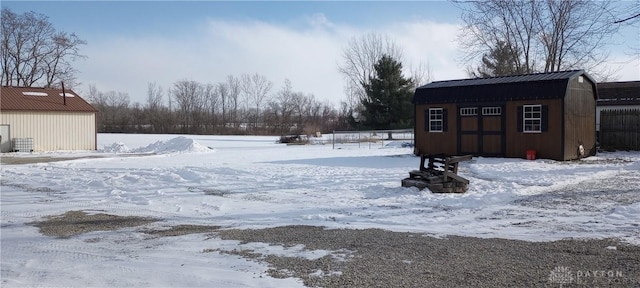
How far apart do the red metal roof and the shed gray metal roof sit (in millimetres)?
22476

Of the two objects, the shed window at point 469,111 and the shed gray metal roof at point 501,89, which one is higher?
the shed gray metal roof at point 501,89

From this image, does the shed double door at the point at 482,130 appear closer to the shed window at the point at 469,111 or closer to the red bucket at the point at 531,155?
the shed window at the point at 469,111

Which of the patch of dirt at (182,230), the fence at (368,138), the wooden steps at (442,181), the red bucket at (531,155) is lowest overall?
the patch of dirt at (182,230)

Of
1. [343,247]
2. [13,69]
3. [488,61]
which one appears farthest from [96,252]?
[13,69]

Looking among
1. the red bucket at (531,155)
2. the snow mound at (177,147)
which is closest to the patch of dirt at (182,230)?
the red bucket at (531,155)

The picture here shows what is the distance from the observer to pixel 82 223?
905 centimetres

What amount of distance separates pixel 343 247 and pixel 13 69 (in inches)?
2178

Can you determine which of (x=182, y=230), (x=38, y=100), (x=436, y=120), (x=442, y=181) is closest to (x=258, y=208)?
(x=182, y=230)

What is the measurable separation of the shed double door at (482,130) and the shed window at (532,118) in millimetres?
815

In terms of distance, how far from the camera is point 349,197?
38.1 feet

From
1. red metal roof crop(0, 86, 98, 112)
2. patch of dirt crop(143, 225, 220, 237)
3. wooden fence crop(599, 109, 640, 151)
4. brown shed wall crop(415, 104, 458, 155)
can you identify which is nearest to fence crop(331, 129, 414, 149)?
brown shed wall crop(415, 104, 458, 155)

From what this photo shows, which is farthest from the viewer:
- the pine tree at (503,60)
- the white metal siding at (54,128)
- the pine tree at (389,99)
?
the pine tree at (389,99)

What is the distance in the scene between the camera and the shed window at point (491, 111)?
21219 mm

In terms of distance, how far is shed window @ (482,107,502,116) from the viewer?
2122 centimetres
